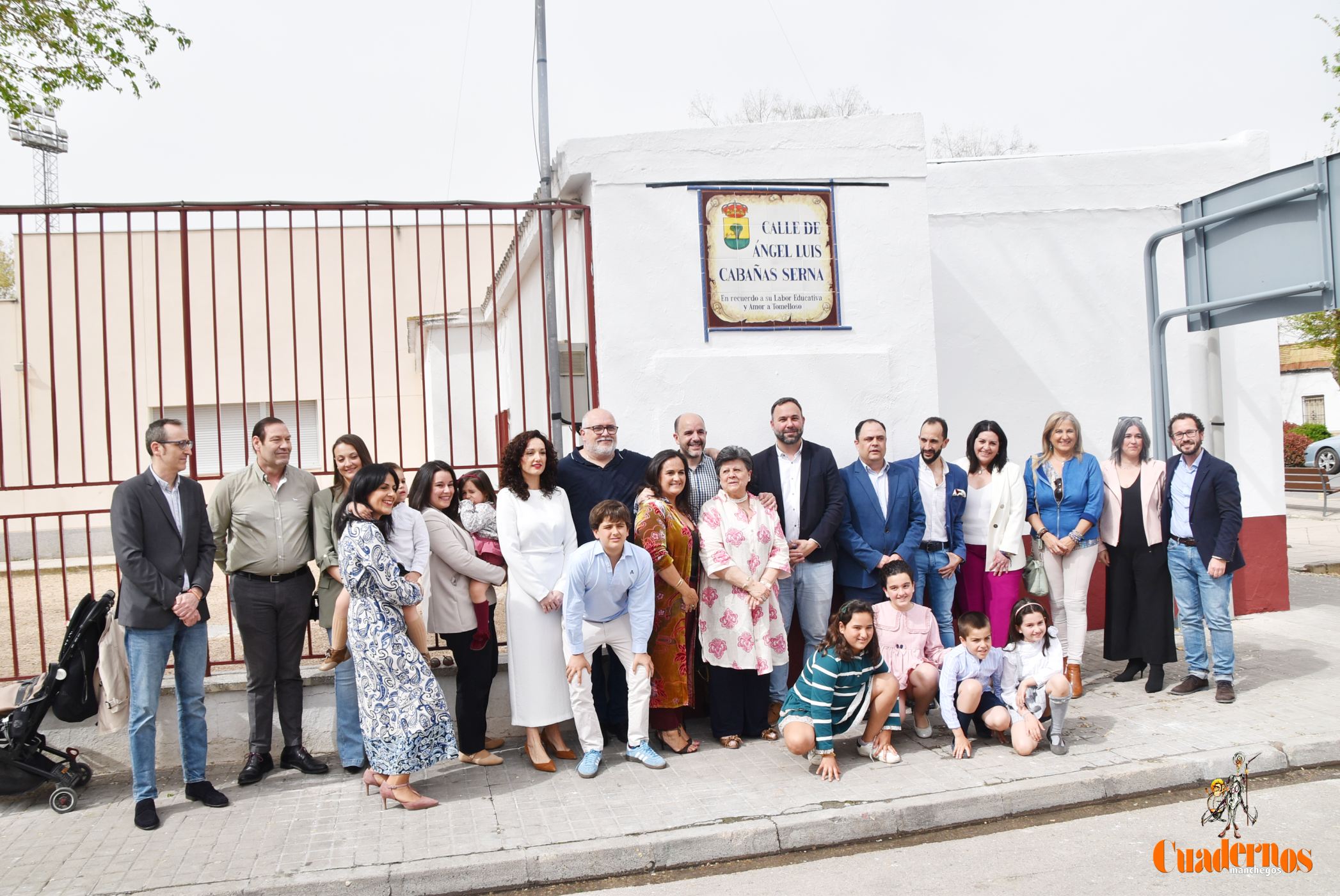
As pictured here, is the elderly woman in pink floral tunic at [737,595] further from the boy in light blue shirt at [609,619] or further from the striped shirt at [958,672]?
the striped shirt at [958,672]

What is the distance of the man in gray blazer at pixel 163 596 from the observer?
4.91 m

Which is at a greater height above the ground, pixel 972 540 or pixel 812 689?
pixel 972 540

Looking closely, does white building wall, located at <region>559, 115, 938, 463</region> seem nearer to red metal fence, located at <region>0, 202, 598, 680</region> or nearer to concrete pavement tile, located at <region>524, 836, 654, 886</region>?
concrete pavement tile, located at <region>524, 836, 654, 886</region>

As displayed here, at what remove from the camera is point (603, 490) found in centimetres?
591

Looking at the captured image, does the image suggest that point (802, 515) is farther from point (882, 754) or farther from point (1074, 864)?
point (1074, 864)

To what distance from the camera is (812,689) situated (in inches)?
208

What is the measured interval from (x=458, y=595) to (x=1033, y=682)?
3121 mm

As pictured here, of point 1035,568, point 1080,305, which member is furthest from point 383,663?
point 1080,305

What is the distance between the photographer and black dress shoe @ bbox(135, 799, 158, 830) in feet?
15.9

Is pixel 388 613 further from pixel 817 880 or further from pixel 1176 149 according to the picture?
pixel 1176 149

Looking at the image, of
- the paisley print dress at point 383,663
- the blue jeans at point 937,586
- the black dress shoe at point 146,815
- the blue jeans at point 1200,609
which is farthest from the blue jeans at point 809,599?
the black dress shoe at point 146,815

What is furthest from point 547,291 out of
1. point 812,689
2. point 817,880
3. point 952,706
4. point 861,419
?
point 817,880

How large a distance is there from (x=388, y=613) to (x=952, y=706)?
9.81ft

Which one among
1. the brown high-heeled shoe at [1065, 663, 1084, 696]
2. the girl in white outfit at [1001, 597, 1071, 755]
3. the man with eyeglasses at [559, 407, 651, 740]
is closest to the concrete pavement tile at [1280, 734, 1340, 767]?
the girl in white outfit at [1001, 597, 1071, 755]
